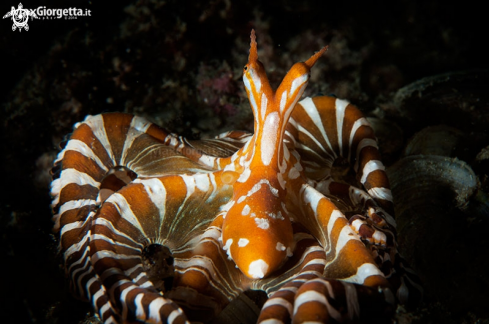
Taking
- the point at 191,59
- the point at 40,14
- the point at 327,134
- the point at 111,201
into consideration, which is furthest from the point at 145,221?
the point at 40,14

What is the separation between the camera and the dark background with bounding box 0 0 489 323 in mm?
4180

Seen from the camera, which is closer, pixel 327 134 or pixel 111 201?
pixel 111 201

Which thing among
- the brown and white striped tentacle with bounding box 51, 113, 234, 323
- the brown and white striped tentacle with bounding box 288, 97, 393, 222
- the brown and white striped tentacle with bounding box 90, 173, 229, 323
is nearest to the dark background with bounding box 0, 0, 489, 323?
the brown and white striped tentacle with bounding box 288, 97, 393, 222

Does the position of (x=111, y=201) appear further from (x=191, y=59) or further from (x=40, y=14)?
(x=40, y=14)

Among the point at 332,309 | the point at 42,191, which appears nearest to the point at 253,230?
the point at 332,309

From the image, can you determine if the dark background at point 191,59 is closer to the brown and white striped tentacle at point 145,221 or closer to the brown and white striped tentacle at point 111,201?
the brown and white striped tentacle at point 111,201

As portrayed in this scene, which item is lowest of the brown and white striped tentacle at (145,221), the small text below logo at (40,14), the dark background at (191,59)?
the brown and white striped tentacle at (145,221)

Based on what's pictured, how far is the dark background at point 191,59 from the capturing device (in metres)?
4.18

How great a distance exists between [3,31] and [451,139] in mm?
5374

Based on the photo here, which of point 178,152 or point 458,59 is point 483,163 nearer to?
point 458,59

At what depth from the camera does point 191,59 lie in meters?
4.43

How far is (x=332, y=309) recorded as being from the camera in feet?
5.18

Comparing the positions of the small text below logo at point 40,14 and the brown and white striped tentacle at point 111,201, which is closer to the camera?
the brown and white striped tentacle at point 111,201

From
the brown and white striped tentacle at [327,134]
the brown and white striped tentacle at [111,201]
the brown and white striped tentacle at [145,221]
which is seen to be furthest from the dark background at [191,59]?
the brown and white striped tentacle at [145,221]
